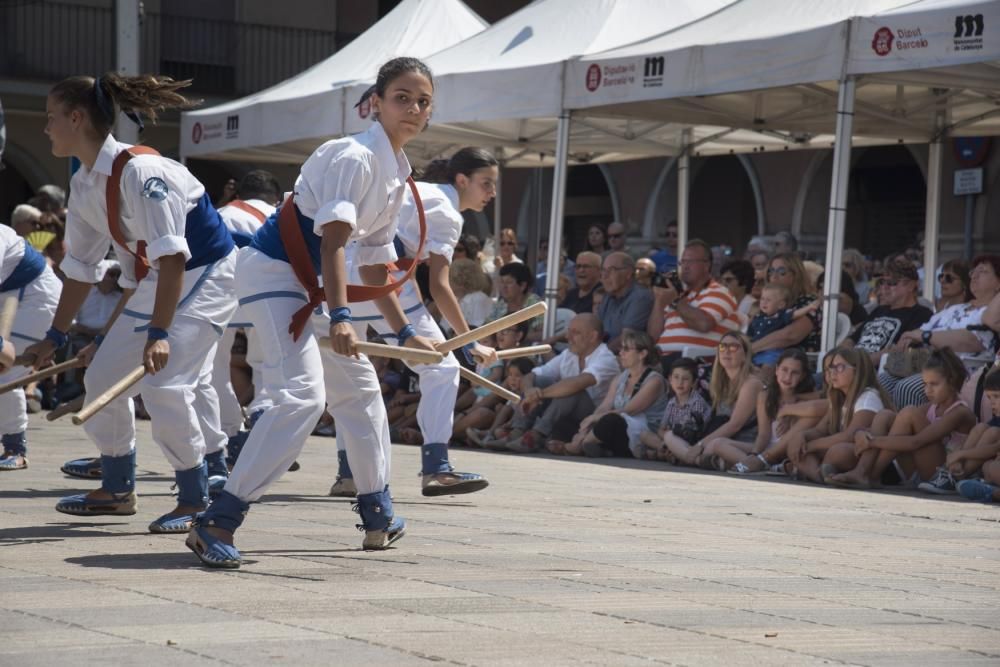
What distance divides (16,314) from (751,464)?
4497mm

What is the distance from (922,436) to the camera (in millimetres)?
9234

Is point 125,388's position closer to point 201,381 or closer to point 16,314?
point 201,381

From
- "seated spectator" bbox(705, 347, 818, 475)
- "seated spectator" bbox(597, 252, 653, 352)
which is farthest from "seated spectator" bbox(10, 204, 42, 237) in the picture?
"seated spectator" bbox(705, 347, 818, 475)

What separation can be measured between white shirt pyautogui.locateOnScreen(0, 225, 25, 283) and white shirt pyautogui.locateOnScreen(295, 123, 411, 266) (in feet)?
12.5

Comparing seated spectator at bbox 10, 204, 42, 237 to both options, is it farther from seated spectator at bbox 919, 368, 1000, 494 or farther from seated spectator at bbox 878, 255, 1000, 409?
seated spectator at bbox 919, 368, 1000, 494

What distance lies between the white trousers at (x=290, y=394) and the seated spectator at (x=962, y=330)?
480 centimetres

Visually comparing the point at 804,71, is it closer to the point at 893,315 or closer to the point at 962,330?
the point at 893,315

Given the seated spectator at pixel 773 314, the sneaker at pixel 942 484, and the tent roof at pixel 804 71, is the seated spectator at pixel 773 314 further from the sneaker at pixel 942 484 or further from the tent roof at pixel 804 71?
the sneaker at pixel 942 484

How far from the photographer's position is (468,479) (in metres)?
7.78

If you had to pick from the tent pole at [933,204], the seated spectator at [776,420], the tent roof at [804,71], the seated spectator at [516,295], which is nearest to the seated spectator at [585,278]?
the seated spectator at [516,295]

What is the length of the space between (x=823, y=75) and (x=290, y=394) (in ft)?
20.4

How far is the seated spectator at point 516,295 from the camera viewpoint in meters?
13.1

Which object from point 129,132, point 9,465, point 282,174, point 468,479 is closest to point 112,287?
point 129,132

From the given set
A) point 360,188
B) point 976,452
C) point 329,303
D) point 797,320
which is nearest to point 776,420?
point 797,320
